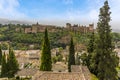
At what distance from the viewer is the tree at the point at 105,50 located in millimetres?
24406

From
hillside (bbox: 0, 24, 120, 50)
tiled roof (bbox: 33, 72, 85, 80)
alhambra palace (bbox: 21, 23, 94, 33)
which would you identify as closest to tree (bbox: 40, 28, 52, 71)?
tiled roof (bbox: 33, 72, 85, 80)

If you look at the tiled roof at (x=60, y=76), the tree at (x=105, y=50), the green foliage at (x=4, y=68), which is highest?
the tree at (x=105, y=50)

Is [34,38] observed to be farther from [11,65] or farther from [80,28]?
[11,65]

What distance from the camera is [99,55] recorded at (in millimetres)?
25656

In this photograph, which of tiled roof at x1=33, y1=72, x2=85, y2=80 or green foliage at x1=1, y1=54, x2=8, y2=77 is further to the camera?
green foliage at x1=1, y1=54, x2=8, y2=77

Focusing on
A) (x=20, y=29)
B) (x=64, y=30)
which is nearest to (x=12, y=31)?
(x=20, y=29)

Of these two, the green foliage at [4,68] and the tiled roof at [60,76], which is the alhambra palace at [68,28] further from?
the tiled roof at [60,76]

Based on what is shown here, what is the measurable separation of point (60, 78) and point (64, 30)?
135934mm

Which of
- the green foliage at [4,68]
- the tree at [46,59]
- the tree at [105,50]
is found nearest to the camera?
the tree at [105,50]

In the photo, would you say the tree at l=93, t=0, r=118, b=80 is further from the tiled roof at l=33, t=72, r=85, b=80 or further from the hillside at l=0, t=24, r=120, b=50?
the hillside at l=0, t=24, r=120, b=50

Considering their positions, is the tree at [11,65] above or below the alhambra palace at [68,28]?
below

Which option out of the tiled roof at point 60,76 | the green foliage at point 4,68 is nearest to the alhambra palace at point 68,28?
the green foliage at point 4,68

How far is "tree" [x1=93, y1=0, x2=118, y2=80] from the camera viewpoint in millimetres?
24406

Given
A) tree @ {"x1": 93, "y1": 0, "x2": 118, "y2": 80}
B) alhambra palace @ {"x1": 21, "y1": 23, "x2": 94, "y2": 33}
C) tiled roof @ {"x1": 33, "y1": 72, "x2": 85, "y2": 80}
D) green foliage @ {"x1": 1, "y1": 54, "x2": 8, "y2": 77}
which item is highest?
alhambra palace @ {"x1": 21, "y1": 23, "x2": 94, "y2": 33}
